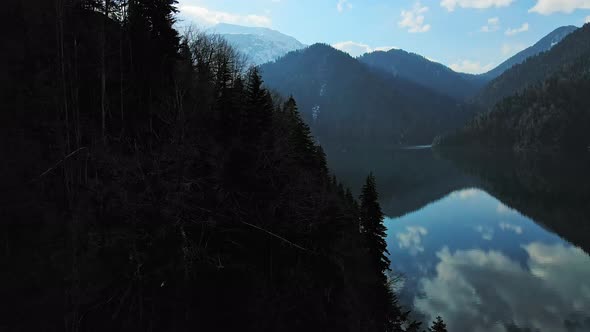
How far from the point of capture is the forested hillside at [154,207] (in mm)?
21828

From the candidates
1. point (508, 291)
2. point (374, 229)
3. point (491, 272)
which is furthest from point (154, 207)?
point (491, 272)

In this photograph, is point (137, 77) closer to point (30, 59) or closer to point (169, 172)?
point (30, 59)

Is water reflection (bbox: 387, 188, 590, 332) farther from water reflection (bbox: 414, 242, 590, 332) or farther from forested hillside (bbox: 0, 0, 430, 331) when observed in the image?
forested hillside (bbox: 0, 0, 430, 331)

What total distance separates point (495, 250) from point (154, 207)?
51063mm

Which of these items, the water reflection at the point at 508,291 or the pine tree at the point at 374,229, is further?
the pine tree at the point at 374,229

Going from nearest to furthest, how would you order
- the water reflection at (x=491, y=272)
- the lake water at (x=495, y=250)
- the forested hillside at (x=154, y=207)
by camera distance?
the forested hillside at (x=154, y=207) < the water reflection at (x=491, y=272) < the lake water at (x=495, y=250)

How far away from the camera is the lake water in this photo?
119ft

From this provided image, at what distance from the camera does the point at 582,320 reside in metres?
34.4

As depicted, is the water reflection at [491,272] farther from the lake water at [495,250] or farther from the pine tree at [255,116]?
the pine tree at [255,116]

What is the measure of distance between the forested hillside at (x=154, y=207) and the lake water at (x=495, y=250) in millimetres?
10601

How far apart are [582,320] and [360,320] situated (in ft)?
76.7

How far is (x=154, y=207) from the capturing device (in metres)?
25.2

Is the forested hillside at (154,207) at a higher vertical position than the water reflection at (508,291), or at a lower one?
higher

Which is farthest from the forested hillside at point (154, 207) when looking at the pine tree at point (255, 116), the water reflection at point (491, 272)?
the water reflection at point (491, 272)
